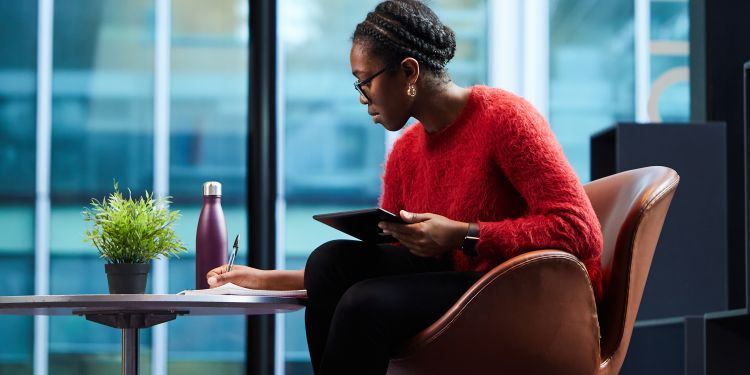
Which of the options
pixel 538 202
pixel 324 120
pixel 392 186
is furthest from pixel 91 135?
pixel 538 202

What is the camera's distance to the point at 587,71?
459 centimetres

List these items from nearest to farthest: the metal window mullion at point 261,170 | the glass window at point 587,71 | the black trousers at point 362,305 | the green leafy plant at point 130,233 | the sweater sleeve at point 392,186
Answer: the black trousers at point 362,305 → the green leafy plant at point 130,233 → the sweater sleeve at point 392,186 → the metal window mullion at point 261,170 → the glass window at point 587,71

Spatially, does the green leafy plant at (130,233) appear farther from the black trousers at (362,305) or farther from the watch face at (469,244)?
the watch face at (469,244)

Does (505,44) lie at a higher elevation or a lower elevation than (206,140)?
higher

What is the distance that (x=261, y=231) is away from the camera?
4.15m

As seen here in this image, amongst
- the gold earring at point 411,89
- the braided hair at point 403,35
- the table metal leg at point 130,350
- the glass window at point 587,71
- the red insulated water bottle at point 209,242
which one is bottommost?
the table metal leg at point 130,350

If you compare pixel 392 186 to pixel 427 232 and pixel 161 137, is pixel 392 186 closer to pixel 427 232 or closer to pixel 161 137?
pixel 427 232

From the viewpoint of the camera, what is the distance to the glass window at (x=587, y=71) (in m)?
4.49

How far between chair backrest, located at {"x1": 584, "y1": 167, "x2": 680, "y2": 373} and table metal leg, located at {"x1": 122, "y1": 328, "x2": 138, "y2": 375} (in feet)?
3.24

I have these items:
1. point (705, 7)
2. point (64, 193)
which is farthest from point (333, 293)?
point (64, 193)

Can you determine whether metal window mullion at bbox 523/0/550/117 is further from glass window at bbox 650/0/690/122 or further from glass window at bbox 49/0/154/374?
Result: glass window at bbox 49/0/154/374

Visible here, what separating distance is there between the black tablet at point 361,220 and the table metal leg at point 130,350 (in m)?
0.58

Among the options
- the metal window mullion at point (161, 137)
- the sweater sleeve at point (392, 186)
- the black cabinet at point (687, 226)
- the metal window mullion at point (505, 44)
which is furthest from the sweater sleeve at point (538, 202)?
the metal window mullion at point (161, 137)

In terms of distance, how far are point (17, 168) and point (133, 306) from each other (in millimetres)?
2625
